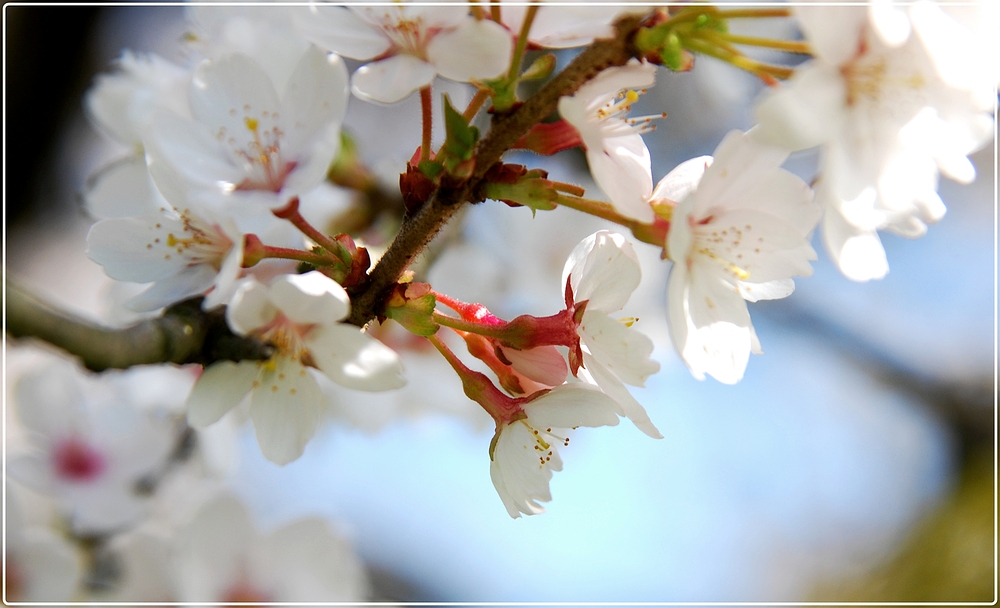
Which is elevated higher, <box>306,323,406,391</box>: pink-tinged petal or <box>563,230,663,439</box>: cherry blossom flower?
<box>306,323,406,391</box>: pink-tinged petal

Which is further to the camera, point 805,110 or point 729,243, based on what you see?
point 729,243

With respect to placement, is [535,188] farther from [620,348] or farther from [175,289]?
[175,289]

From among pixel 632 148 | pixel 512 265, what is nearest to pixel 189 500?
pixel 512 265

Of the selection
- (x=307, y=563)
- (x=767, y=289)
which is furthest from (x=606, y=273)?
(x=307, y=563)

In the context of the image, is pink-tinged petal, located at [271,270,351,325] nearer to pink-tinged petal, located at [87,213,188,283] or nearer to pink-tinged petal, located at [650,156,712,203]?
pink-tinged petal, located at [87,213,188,283]

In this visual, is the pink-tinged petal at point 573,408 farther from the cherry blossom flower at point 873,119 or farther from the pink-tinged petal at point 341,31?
the pink-tinged petal at point 341,31

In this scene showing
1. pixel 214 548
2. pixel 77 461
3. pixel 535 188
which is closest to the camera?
pixel 535 188

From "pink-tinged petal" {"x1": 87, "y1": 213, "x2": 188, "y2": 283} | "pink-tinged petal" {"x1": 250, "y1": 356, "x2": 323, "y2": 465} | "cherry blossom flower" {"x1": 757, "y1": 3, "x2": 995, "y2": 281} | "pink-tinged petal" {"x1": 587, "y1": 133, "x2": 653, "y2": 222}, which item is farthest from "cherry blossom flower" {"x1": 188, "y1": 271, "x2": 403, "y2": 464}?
"cherry blossom flower" {"x1": 757, "y1": 3, "x2": 995, "y2": 281}

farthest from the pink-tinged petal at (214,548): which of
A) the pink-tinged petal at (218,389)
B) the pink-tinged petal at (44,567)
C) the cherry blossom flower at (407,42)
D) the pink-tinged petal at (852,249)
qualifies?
the pink-tinged petal at (852,249)

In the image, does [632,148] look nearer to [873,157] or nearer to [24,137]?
[873,157]
